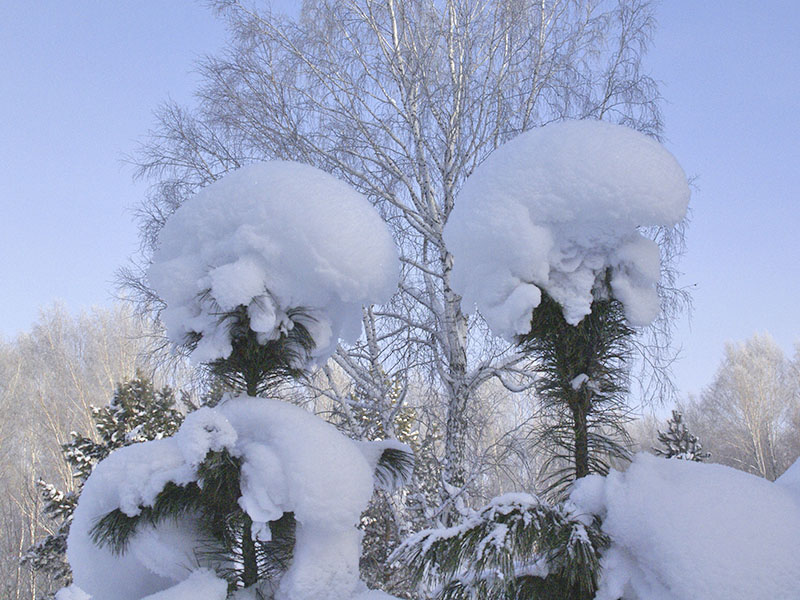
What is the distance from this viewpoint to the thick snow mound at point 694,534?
1.17 m

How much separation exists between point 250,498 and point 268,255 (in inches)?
28.0

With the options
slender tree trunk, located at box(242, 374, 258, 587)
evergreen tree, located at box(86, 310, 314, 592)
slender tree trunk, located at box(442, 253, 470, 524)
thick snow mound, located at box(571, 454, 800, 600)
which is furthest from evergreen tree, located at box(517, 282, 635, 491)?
slender tree trunk, located at box(442, 253, 470, 524)

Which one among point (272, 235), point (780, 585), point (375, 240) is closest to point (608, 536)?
point (780, 585)

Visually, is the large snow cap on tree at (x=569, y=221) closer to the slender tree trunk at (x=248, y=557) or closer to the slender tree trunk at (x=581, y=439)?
the slender tree trunk at (x=581, y=439)

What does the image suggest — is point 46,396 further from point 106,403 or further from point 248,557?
point 248,557

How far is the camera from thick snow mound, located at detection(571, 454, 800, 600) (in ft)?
3.84

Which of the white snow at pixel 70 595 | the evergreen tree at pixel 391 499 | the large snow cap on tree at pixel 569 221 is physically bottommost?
the white snow at pixel 70 595

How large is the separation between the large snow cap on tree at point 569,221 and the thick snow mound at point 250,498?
2.12ft

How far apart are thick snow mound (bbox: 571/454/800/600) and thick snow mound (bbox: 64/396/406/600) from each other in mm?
700

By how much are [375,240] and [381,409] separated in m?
3.76

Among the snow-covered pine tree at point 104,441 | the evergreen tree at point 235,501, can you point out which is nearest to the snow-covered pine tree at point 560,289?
the evergreen tree at point 235,501

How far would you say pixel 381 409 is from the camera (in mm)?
5402

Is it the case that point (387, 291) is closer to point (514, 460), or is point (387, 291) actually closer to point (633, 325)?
point (633, 325)

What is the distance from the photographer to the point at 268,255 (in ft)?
5.86
